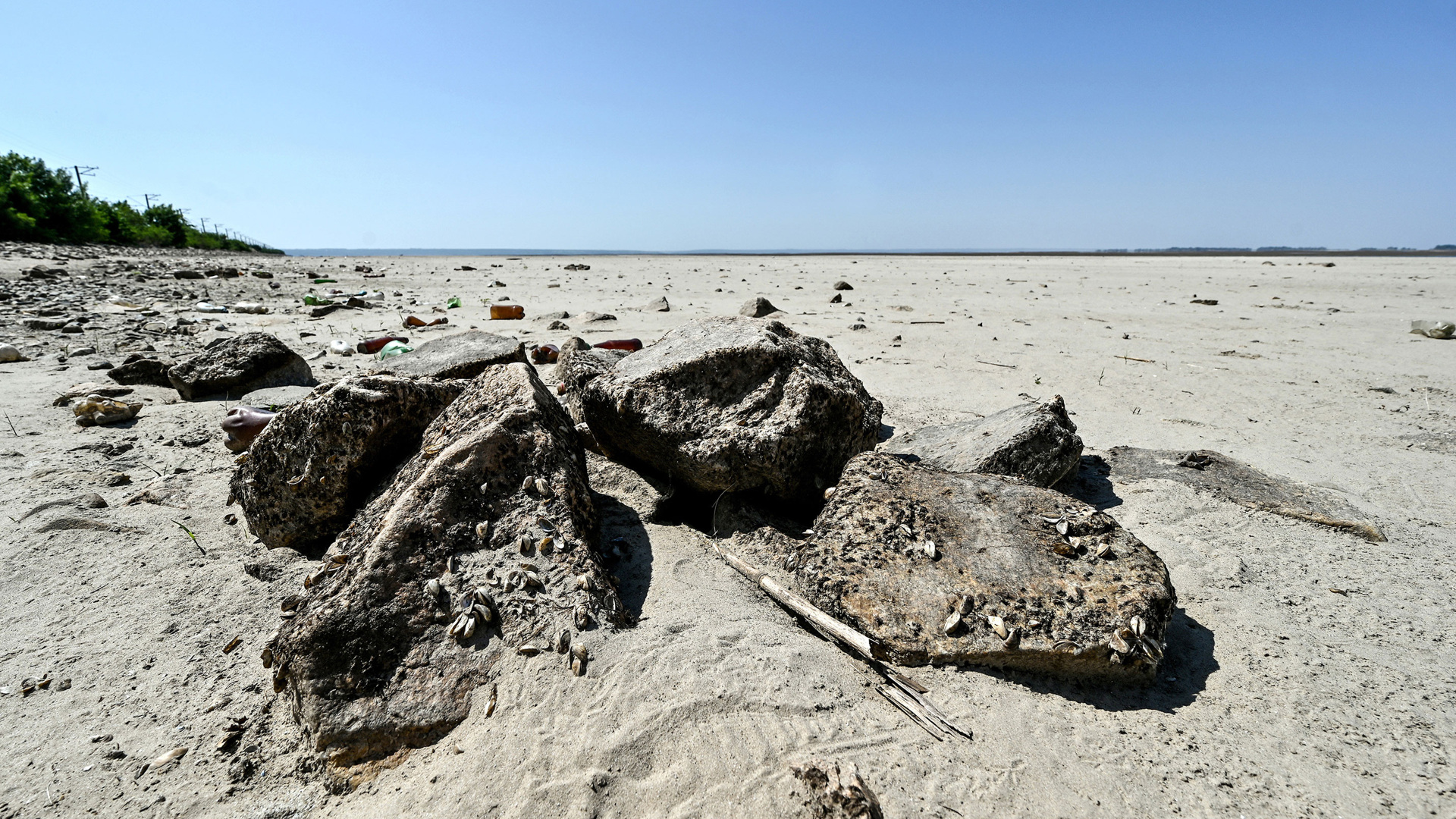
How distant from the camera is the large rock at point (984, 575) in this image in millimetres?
2168

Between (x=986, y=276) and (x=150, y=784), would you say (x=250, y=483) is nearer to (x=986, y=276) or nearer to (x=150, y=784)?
(x=150, y=784)

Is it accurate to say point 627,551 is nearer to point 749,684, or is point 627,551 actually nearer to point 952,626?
point 749,684

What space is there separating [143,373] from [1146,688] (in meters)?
7.22

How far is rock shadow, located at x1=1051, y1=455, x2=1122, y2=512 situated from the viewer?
11.7 ft

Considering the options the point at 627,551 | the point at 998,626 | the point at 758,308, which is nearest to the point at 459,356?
the point at 627,551

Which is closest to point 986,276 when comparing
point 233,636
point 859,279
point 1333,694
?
point 859,279

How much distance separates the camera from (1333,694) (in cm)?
215

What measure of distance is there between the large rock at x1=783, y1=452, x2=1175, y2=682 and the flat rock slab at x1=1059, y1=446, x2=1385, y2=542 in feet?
4.05

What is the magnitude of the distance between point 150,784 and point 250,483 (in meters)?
1.27

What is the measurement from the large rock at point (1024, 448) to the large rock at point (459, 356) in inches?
113

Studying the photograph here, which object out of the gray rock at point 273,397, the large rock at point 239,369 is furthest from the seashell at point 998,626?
the large rock at point 239,369

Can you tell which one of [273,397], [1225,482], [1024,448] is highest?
[1024,448]

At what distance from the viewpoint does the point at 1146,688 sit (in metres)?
2.19

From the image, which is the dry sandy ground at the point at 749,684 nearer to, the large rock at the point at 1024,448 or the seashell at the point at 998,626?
the seashell at the point at 998,626
